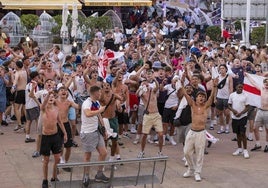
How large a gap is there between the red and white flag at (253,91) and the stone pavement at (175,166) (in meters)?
1.07

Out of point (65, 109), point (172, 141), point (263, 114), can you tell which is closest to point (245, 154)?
point (263, 114)

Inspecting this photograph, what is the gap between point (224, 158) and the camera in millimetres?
12336

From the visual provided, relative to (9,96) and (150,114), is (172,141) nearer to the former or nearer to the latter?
(150,114)

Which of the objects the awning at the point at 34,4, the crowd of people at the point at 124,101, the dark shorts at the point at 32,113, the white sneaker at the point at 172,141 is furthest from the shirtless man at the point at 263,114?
the awning at the point at 34,4

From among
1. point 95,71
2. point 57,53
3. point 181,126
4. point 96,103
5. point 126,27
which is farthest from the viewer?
point 126,27

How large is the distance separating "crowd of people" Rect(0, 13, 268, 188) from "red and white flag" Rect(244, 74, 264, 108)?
0.10 meters

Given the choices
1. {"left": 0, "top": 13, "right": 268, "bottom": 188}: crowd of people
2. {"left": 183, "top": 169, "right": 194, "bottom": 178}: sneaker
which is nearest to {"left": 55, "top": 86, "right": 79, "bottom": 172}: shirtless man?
{"left": 0, "top": 13, "right": 268, "bottom": 188}: crowd of people

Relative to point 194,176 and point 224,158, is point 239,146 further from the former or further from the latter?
point 194,176

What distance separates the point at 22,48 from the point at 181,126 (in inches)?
A: 303

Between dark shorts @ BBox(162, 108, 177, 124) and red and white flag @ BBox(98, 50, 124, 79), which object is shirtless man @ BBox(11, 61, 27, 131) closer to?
red and white flag @ BBox(98, 50, 124, 79)

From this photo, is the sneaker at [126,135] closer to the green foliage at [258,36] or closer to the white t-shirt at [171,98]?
the white t-shirt at [171,98]


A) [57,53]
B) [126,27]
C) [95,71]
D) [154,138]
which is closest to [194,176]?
[154,138]

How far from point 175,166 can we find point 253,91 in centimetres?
301

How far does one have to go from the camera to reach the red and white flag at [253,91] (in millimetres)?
13203
